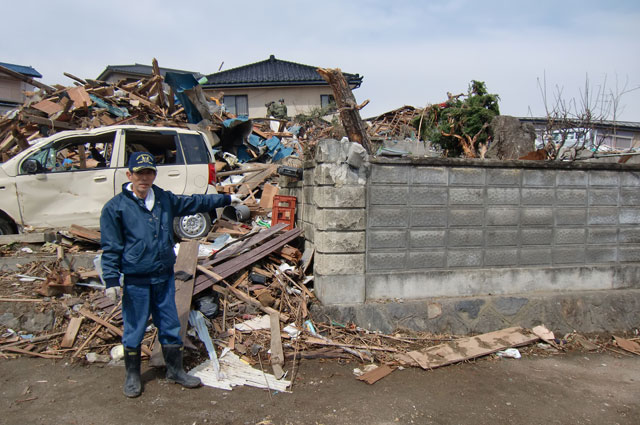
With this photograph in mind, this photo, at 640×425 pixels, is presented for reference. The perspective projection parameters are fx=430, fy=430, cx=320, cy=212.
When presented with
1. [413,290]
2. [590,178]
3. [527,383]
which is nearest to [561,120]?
[590,178]

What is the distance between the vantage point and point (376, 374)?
4230 mm

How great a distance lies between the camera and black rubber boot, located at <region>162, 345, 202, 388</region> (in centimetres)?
379

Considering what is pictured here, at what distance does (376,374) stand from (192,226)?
4.12 m

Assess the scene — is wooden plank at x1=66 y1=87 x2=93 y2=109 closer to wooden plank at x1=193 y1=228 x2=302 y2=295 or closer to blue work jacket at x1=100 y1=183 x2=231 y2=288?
wooden plank at x1=193 y1=228 x2=302 y2=295

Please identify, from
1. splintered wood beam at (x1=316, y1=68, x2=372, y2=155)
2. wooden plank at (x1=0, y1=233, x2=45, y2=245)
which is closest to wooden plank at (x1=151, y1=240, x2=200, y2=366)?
wooden plank at (x1=0, y1=233, x2=45, y2=245)

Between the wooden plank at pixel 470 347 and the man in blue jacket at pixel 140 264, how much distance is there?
2.35 meters

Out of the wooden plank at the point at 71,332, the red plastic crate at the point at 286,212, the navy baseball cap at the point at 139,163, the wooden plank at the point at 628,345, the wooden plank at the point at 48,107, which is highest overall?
the wooden plank at the point at 48,107

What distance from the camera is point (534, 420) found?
11.7ft

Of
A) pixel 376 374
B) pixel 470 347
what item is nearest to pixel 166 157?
pixel 376 374

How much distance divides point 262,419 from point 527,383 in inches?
105

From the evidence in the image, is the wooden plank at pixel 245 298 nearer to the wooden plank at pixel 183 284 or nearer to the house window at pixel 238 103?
the wooden plank at pixel 183 284

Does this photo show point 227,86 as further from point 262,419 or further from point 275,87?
point 262,419

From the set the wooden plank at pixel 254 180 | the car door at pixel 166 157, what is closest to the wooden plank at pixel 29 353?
the car door at pixel 166 157

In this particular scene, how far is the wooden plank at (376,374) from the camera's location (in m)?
4.14
